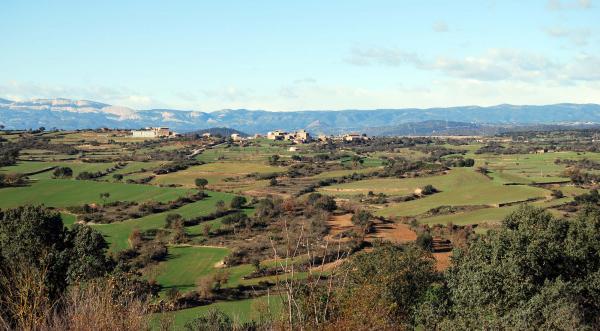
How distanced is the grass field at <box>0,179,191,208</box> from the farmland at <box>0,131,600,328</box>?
0.21 meters

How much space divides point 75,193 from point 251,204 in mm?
22468

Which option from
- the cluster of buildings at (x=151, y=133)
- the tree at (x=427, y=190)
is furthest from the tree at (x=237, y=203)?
the cluster of buildings at (x=151, y=133)

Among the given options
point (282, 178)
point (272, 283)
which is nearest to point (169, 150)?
point (282, 178)

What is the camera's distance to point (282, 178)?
310ft

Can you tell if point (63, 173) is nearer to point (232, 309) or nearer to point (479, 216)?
point (479, 216)

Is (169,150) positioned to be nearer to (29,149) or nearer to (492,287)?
(29,149)

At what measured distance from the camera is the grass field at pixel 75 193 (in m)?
64.4

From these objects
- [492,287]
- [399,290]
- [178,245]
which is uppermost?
[492,287]

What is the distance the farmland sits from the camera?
130 ft

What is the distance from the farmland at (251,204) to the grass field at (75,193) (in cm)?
21

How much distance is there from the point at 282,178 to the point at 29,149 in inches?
2318

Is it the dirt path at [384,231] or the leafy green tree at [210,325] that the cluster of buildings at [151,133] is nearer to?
the dirt path at [384,231]

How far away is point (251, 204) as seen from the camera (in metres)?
65.6

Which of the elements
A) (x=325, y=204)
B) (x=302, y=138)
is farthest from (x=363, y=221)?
(x=302, y=138)
